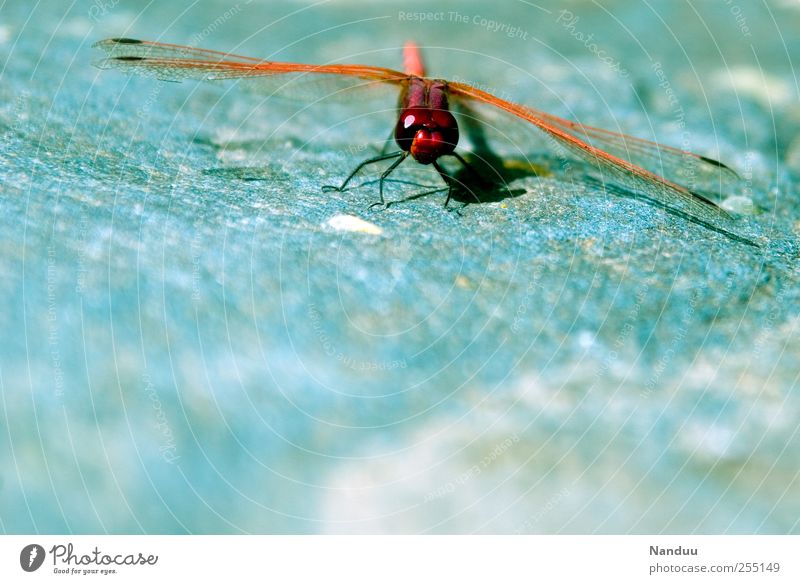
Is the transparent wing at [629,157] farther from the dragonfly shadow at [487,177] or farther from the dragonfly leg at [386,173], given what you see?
the dragonfly leg at [386,173]

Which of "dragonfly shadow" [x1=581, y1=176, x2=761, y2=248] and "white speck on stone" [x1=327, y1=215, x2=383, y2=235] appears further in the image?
"dragonfly shadow" [x1=581, y1=176, x2=761, y2=248]

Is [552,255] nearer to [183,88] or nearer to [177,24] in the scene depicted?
[183,88]

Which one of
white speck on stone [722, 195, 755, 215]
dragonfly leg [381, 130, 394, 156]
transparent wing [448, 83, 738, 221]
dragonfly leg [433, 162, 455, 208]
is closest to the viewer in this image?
transparent wing [448, 83, 738, 221]

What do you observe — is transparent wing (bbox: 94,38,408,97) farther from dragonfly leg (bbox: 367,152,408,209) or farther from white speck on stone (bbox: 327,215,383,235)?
white speck on stone (bbox: 327,215,383,235)

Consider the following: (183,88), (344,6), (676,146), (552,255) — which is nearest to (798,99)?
(676,146)

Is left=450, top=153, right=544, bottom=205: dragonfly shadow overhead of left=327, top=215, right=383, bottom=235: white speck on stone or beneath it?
overhead

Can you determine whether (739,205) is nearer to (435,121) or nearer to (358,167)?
(435,121)
